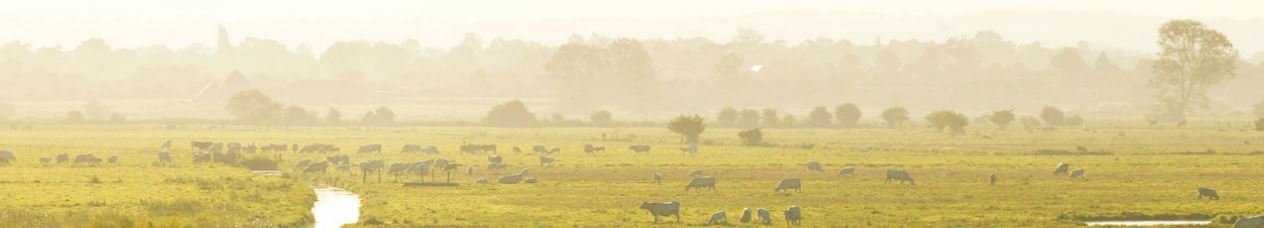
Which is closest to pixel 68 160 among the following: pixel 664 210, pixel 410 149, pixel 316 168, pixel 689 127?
pixel 316 168

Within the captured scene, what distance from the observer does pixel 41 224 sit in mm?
43906

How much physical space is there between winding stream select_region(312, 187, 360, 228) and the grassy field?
1.81 ft

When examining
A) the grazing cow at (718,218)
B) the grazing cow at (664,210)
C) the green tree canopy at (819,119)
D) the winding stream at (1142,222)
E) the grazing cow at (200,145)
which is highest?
the green tree canopy at (819,119)

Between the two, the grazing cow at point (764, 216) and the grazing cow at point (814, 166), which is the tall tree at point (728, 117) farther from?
the grazing cow at point (764, 216)

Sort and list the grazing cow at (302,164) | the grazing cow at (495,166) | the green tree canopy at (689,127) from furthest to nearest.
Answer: the green tree canopy at (689,127), the grazing cow at (302,164), the grazing cow at (495,166)

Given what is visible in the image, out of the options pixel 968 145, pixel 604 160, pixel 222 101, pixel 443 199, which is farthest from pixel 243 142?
pixel 222 101

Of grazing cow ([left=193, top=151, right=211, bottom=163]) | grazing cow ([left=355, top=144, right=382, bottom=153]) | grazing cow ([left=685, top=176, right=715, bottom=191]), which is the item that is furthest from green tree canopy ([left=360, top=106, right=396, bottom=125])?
grazing cow ([left=685, top=176, right=715, bottom=191])

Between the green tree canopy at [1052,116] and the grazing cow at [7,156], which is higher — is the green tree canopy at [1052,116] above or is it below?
above

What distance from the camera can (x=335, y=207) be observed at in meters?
54.6

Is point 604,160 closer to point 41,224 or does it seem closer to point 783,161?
point 783,161

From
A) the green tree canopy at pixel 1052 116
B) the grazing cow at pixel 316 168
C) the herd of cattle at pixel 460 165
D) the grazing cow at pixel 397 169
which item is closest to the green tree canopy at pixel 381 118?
the herd of cattle at pixel 460 165

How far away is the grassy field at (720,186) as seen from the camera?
158 ft

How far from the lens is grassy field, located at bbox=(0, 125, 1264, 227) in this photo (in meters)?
48.2

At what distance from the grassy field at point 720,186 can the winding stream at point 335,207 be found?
0.55 meters
